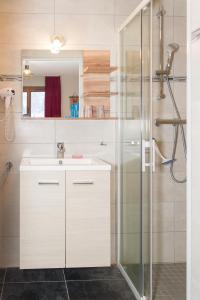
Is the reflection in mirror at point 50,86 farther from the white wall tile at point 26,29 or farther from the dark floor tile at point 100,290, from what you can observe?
the dark floor tile at point 100,290

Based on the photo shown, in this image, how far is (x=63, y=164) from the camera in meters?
3.41

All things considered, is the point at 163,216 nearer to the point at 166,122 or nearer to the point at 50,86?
the point at 166,122

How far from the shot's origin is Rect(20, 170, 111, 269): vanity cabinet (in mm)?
3084

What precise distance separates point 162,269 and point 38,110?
1676 mm

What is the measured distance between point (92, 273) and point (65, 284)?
0.33 m

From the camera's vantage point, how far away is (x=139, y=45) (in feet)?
9.89

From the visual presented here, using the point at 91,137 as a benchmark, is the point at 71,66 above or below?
above

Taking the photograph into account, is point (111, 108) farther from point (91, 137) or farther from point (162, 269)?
point (162, 269)

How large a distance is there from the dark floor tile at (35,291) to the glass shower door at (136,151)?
0.54 m

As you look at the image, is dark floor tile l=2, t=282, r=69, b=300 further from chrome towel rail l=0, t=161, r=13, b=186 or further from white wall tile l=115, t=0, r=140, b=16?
white wall tile l=115, t=0, r=140, b=16

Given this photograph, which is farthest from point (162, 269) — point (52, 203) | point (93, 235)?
point (52, 203)

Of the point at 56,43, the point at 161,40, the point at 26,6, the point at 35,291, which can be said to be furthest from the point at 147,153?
the point at 26,6

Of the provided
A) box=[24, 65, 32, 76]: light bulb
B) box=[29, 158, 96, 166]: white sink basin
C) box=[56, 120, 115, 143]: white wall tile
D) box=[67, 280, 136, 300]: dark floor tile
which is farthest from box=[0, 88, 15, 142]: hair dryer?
box=[67, 280, 136, 300]: dark floor tile

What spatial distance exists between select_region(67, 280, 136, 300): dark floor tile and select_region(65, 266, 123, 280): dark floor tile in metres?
0.10
